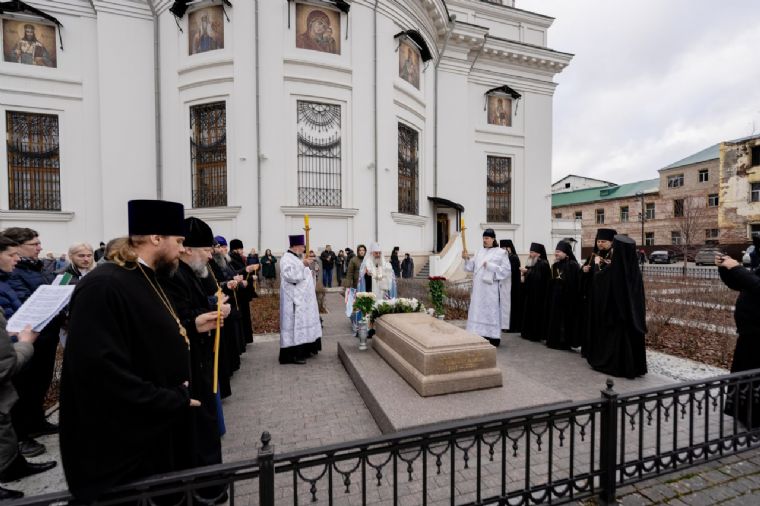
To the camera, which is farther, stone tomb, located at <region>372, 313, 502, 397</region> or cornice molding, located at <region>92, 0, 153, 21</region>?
cornice molding, located at <region>92, 0, 153, 21</region>

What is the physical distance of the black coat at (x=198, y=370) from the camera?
97.6 inches

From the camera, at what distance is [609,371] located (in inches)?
218

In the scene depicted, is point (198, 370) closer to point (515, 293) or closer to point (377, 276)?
point (377, 276)

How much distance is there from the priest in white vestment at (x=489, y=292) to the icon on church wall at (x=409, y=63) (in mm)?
13028

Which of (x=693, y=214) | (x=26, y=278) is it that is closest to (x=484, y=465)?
(x=26, y=278)

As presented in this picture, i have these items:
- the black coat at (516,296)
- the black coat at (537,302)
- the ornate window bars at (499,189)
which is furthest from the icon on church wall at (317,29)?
the black coat at (537,302)

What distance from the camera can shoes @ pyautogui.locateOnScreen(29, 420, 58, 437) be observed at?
12.1ft

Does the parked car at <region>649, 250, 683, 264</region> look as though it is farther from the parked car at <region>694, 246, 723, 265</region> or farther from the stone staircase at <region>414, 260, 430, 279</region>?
the stone staircase at <region>414, 260, 430, 279</region>

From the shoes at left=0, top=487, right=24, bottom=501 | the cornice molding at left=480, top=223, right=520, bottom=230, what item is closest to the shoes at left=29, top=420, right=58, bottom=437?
the shoes at left=0, top=487, right=24, bottom=501

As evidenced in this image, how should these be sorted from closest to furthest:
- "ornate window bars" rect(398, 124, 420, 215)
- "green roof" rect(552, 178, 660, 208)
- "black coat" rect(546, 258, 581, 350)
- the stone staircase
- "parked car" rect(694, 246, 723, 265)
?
"black coat" rect(546, 258, 581, 350) < "ornate window bars" rect(398, 124, 420, 215) < the stone staircase < "parked car" rect(694, 246, 723, 265) < "green roof" rect(552, 178, 660, 208)

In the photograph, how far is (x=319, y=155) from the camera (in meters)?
15.4

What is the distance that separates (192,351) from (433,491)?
2126 millimetres

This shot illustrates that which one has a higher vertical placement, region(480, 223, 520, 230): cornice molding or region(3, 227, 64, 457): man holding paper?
region(480, 223, 520, 230): cornice molding

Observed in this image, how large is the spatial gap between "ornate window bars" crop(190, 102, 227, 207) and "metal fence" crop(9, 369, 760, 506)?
1422cm
